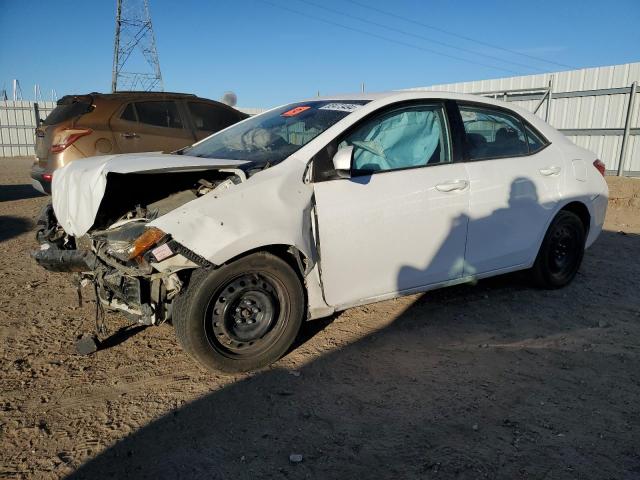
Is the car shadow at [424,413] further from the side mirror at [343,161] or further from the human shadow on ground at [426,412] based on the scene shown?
the side mirror at [343,161]

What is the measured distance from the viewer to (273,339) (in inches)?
126

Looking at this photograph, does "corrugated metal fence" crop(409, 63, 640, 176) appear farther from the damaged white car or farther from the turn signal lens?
the turn signal lens

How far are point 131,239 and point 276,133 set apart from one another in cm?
136

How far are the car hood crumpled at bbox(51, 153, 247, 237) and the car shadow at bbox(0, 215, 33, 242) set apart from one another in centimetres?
370

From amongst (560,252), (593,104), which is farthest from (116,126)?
(593,104)

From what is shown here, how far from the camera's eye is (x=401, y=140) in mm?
3713

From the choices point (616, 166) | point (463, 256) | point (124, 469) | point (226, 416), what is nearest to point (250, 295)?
point (226, 416)

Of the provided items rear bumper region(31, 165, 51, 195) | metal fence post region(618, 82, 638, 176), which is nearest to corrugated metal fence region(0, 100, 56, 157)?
rear bumper region(31, 165, 51, 195)

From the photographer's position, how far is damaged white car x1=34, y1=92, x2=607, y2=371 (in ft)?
9.59

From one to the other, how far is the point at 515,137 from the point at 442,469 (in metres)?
3.03

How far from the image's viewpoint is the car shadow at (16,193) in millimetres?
9656

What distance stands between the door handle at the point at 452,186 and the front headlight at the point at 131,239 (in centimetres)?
197

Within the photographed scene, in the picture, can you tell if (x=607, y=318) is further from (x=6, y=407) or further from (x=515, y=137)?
(x=6, y=407)

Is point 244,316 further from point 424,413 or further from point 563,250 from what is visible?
point 563,250
